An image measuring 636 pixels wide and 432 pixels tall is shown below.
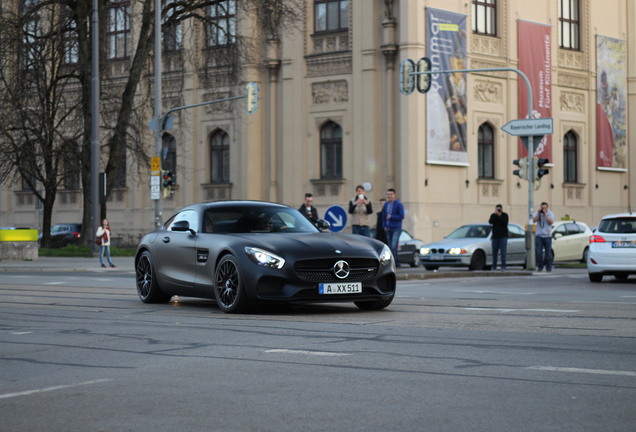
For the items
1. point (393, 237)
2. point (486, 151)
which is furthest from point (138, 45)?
point (486, 151)

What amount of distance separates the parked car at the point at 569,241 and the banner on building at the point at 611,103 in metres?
17.8

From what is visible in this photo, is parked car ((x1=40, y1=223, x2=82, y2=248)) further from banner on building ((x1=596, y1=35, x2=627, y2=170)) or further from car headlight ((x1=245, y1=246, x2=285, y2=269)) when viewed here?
car headlight ((x1=245, y1=246, x2=285, y2=269))

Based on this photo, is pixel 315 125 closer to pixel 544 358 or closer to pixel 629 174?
pixel 629 174

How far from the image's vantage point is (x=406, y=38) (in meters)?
46.6

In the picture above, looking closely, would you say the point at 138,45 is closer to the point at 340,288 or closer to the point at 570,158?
the point at 570,158

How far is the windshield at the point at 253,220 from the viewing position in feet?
48.9

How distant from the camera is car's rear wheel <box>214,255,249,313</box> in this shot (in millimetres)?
13695

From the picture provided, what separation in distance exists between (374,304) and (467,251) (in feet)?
60.7

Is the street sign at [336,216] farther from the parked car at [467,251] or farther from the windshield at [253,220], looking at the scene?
the windshield at [253,220]

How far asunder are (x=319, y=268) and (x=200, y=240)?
7.05 ft

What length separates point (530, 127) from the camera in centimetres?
3052

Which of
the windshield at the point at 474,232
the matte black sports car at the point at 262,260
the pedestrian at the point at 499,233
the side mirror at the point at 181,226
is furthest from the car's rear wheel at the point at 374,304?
the windshield at the point at 474,232

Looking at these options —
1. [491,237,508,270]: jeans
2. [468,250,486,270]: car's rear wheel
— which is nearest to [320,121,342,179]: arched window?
[468,250,486,270]: car's rear wheel

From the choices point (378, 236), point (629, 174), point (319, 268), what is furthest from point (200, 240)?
point (629, 174)
